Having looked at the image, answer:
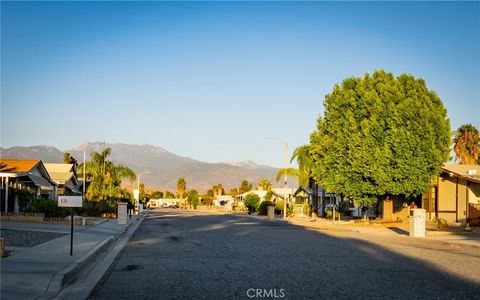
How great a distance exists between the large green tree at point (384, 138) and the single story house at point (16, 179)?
22.5 meters

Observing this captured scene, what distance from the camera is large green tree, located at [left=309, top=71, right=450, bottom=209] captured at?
3888cm

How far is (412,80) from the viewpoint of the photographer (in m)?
41.3

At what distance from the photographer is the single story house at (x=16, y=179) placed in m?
38.8

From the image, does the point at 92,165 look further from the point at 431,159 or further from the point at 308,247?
the point at 308,247

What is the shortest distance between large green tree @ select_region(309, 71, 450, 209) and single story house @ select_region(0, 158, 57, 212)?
2254 centimetres

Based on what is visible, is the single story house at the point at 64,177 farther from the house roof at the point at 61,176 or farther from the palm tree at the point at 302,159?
the palm tree at the point at 302,159

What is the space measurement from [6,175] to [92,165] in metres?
21.6

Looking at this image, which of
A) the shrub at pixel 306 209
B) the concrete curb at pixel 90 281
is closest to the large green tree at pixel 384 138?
the shrub at pixel 306 209

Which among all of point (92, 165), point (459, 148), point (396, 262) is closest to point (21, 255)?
point (396, 262)

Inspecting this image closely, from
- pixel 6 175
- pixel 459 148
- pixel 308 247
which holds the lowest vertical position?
pixel 308 247

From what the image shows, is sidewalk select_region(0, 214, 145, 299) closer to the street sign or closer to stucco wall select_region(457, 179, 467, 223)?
the street sign

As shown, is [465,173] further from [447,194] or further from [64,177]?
[64,177]

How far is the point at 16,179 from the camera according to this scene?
42.6 m

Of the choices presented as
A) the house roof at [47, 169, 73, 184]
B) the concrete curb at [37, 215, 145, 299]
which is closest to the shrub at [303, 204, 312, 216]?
the house roof at [47, 169, 73, 184]
